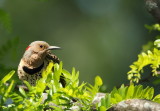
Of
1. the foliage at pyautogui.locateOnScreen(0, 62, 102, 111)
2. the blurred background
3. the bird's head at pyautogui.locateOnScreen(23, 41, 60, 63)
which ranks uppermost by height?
the blurred background

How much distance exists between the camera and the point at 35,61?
572cm

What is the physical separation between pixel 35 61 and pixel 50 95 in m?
2.71

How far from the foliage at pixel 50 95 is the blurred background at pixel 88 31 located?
1139 cm

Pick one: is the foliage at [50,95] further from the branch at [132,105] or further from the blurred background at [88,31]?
the blurred background at [88,31]

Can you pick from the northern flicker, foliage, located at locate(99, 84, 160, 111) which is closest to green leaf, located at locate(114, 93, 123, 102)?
foliage, located at locate(99, 84, 160, 111)

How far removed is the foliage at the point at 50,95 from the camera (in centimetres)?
303

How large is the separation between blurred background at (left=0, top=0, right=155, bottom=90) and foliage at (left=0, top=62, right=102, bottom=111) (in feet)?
37.4

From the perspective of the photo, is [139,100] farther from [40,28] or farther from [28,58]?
[40,28]

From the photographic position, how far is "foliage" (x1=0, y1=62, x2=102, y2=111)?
3033 mm

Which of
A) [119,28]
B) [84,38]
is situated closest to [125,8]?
[119,28]

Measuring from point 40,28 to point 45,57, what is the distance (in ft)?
36.1

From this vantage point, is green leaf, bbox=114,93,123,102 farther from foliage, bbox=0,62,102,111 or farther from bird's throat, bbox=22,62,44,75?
bird's throat, bbox=22,62,44,75

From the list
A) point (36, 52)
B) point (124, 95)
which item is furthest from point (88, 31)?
point (124, 95)

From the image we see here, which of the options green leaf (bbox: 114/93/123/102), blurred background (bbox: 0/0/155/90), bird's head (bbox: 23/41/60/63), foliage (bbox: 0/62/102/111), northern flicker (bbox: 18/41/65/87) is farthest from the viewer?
blurred background (bbox: 0/0/155/90)
